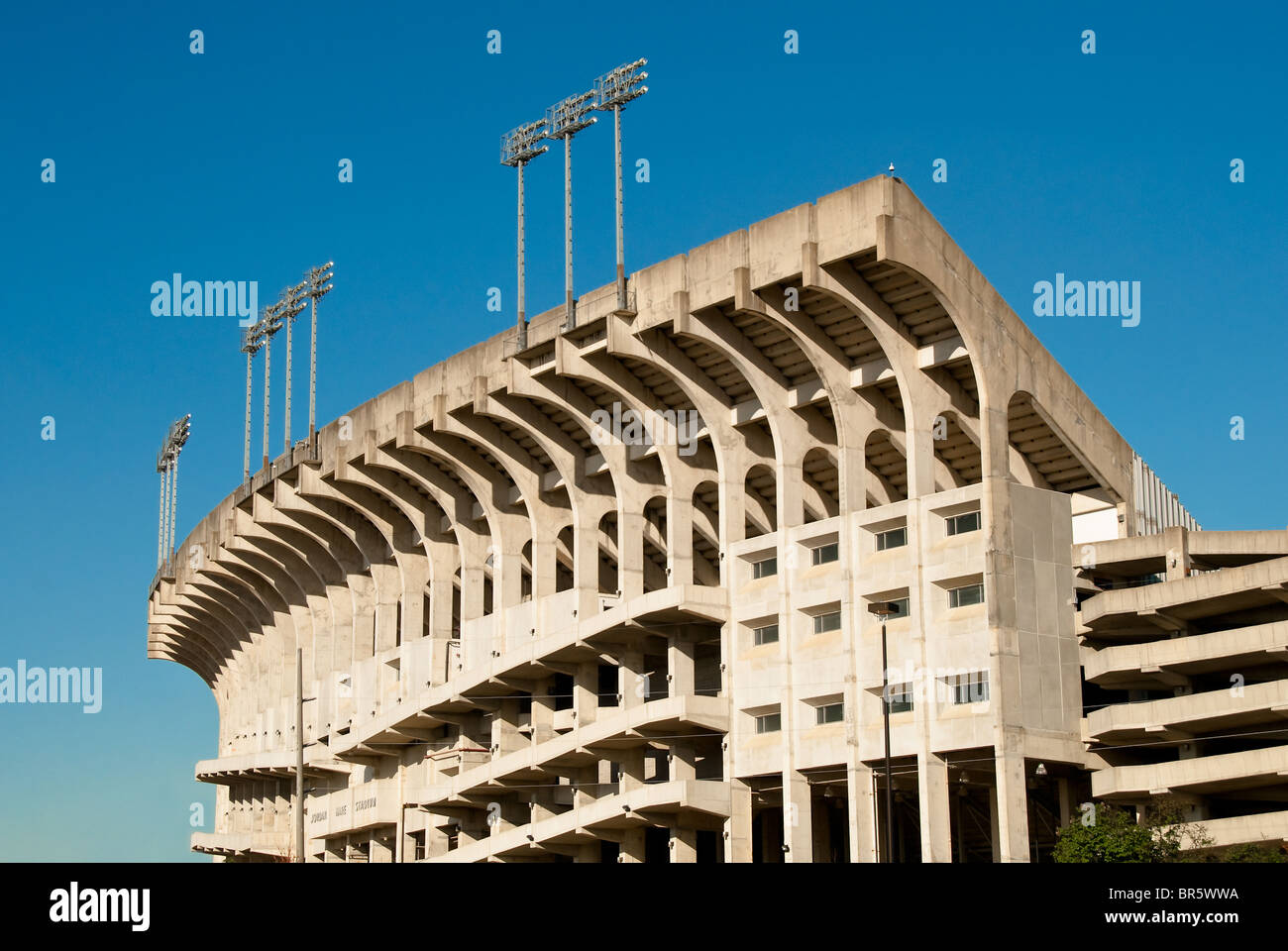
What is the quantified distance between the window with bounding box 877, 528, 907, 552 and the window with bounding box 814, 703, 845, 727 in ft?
16.1

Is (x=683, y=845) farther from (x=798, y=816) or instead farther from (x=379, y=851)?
(x=379, y=851)

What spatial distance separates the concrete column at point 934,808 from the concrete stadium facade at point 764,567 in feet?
0.28

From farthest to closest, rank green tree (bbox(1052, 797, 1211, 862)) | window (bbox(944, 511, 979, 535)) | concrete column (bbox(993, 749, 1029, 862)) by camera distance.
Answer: window (bbox(944, 511, 979, 535)) < concrete column (bbox(993, 749, 1029, 862)) < green tree (bbox(1052, 797, 1211, 862))

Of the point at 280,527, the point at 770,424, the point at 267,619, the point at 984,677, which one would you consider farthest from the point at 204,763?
the point at 984,677

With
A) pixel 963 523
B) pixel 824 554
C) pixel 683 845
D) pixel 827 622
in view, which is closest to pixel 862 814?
pixel 827 622

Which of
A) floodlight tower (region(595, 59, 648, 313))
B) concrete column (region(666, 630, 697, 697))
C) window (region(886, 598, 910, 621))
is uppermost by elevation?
floodlight tower (region(595, 59, 648, 313))

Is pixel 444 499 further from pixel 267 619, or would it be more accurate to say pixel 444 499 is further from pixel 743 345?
pixel 267 619

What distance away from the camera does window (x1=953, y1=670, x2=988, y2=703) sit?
51688 mm

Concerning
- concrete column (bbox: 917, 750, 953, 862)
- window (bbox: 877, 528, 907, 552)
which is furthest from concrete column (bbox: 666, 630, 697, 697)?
concrete column (bbox: 917, 750, 953, 862)

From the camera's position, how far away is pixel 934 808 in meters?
51.9

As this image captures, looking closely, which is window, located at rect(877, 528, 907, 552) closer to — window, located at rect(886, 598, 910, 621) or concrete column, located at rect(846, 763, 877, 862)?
window, located at rect(886, 598, 910, 621)

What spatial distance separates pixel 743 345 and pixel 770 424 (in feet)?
8.74

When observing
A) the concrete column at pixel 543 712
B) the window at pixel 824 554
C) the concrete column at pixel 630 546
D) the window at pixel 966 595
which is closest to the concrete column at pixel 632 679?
the concrete column at pixel 630 546
